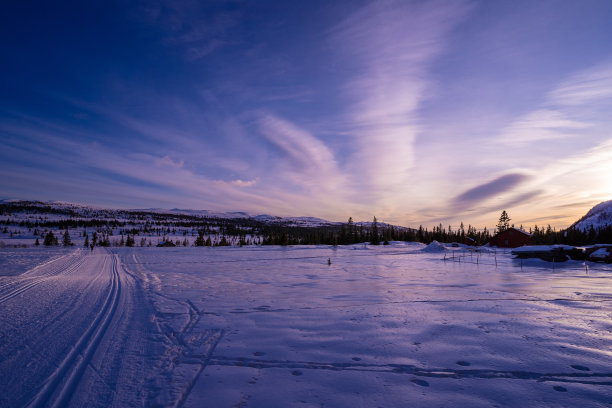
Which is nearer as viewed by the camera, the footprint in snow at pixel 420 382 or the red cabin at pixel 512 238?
the footprint in snow at pixel 420 382

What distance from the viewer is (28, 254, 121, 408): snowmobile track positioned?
3.33 meters

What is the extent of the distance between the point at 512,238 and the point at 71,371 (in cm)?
6192

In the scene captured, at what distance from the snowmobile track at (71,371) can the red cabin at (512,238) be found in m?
59.4

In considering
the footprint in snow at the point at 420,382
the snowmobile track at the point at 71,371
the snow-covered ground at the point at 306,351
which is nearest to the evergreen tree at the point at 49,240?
the snow-covered ground at the point at 306,351

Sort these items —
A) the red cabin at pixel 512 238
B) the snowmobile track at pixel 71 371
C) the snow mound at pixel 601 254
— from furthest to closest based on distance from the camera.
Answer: the red cabin at pixel 512 238
the snow mound at pixel 601 254
the snowmobile track at pixel 71 371

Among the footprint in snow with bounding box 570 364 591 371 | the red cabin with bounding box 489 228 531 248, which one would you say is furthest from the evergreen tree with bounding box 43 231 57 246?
the red cabin with bounding box 489 228 531 248

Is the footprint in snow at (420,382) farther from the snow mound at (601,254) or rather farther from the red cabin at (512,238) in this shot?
the red cabin at (512,238)

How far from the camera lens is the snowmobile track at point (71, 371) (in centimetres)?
333

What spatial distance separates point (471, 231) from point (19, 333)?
115 metres

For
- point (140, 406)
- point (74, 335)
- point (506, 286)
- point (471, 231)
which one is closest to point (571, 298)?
point (506, 286)

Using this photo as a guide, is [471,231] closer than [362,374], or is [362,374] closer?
[362,374]

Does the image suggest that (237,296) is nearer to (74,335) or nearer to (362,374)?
(74,335)

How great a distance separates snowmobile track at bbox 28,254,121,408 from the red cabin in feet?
195

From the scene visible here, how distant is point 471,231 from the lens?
3868 inches
